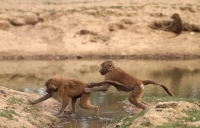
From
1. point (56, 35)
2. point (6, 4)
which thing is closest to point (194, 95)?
point (56, 35)

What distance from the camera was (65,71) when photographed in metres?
22.9

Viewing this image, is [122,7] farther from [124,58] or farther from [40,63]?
[40,63]

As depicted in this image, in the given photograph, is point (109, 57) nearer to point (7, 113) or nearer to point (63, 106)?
point (63, 106)

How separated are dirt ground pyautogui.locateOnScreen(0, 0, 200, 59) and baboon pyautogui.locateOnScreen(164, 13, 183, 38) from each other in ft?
1.22

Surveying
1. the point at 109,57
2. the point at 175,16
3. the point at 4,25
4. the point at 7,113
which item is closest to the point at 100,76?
the point at 109,57

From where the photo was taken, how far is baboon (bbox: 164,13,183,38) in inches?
1307

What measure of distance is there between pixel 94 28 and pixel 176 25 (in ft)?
20.8

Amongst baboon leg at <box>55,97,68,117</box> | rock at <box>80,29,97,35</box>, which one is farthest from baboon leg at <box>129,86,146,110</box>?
rock at <box>80,29,97,35</box>

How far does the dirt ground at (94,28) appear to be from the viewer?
1190 inches

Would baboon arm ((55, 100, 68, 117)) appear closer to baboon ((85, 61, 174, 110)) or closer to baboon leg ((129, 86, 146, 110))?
baboon ((85, 61, 174, 110))

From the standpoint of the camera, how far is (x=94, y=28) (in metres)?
32.7

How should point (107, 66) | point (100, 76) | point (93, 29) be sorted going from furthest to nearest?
point (93, 29) → point (100, 76) → point (107, 66)

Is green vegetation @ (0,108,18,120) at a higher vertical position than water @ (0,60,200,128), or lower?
higher

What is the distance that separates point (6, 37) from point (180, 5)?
13.9 metres
